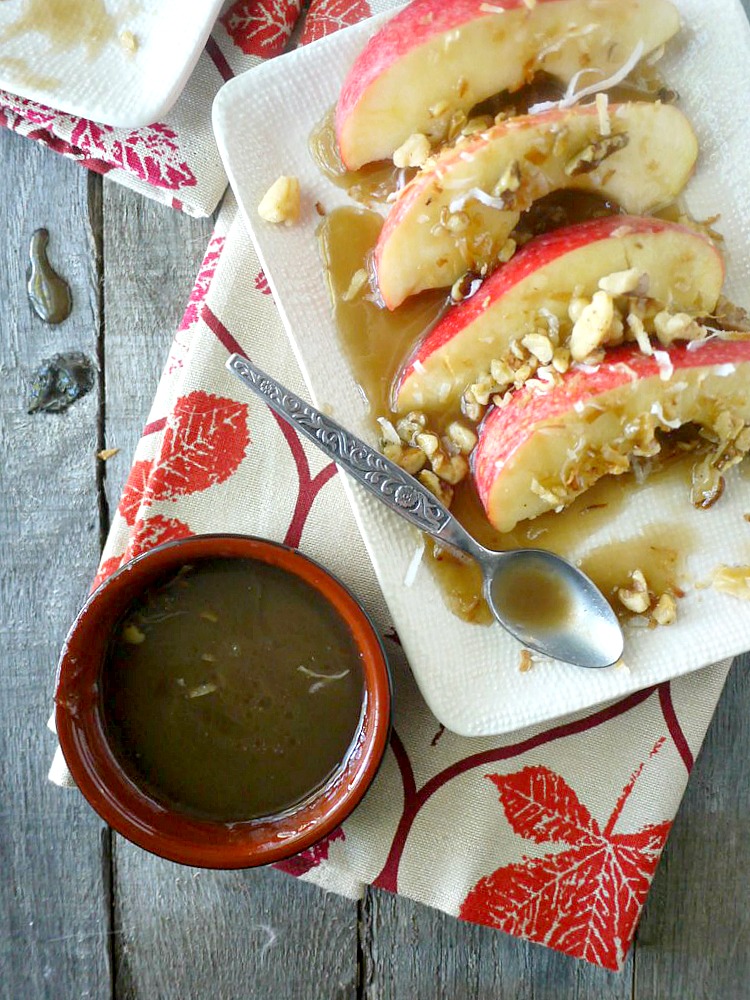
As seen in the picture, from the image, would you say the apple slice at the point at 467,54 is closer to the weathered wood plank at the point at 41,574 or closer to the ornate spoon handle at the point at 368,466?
the ornate spoon handle at the point at 368,466

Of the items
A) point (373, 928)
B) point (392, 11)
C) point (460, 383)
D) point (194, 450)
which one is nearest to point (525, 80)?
point (392, 11)

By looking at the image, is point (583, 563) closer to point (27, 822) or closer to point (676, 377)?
point (676, 377)

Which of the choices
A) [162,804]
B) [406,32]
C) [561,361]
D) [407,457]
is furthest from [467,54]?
[162,804]

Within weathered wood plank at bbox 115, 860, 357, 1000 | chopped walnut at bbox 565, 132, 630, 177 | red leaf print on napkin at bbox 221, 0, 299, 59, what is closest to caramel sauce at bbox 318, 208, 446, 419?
chopped walnut at bbox 565, 132, 630, 177

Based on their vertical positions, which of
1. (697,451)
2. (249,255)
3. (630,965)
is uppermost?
(249,255)

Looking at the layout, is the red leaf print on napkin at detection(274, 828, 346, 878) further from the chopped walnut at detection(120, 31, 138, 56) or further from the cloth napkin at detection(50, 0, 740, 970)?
the chopped walnut at detection(120, 31, 138, 56)

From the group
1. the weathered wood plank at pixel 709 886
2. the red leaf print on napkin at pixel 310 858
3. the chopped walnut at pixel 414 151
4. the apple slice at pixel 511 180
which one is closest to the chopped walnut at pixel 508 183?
the apple slice at pixel 511 180
